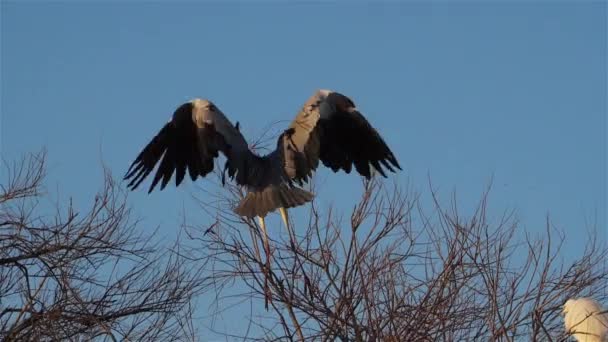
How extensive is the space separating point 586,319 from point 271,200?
11.6 ft

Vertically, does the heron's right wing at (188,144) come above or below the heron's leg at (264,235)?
above

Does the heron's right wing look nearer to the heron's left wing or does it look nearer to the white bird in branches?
the heron's left wing

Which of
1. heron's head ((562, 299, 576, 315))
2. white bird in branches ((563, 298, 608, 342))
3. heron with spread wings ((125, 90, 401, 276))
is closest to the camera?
white bird in branches ((563, 298, 608, 342))

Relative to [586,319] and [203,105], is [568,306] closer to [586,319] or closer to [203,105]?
[586,319]

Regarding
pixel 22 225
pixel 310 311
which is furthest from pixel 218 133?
pixel 310 311

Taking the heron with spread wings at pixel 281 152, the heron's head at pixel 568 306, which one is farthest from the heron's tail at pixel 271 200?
the heron's head at pixel 568 306

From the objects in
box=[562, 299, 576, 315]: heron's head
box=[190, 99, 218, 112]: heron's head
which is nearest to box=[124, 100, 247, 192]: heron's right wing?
box=[190, 99, 218, 112]: heron's head

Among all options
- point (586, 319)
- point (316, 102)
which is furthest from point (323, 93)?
point (586, 319)

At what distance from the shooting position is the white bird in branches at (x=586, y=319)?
741 centimetres

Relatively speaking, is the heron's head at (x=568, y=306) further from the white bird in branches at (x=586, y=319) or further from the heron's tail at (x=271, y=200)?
the heron's tail at (x=271, y=200)

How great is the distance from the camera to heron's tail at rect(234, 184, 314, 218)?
9.81 meters

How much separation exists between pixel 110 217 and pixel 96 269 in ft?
1.54

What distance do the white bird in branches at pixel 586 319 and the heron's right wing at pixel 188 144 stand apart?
4.12 meters

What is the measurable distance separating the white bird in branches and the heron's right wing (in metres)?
4.12
